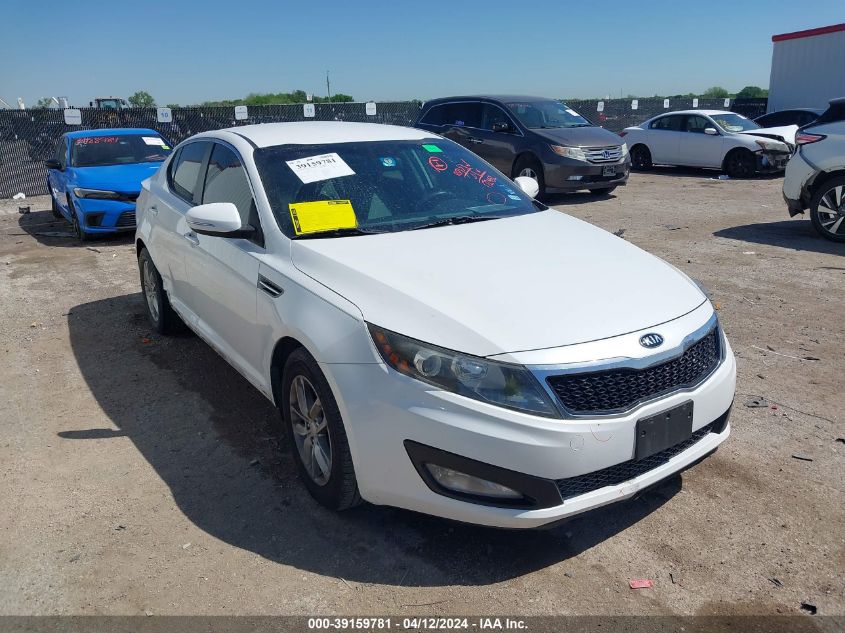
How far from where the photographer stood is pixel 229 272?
3.94 meters

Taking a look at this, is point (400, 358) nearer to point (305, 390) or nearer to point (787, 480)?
point (305, 390)

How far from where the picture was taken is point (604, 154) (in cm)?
1259

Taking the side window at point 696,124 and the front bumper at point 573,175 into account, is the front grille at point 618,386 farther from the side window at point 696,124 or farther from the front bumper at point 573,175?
the side window at point 696,124

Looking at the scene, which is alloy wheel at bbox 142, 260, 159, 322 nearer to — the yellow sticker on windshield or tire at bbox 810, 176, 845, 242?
the yellow sticker on windshield

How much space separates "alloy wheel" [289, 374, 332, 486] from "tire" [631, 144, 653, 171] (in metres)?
15.8

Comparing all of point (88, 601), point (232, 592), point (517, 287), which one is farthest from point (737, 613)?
point (88, 601)

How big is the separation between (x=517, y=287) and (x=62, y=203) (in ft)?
33.4

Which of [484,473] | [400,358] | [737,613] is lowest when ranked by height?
[737,613]

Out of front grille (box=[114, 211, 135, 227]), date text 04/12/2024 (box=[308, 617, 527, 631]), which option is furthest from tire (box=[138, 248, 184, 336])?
front grille (box=[114, 211, 135, 227])

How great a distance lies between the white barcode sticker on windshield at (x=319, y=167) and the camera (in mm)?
3916

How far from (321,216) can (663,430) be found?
6.48ft

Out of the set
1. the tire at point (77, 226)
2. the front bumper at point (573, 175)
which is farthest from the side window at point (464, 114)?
the tire at point (77, 226)

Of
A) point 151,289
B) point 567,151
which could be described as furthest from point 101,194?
point 567,151

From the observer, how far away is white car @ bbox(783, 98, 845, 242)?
8.35m
